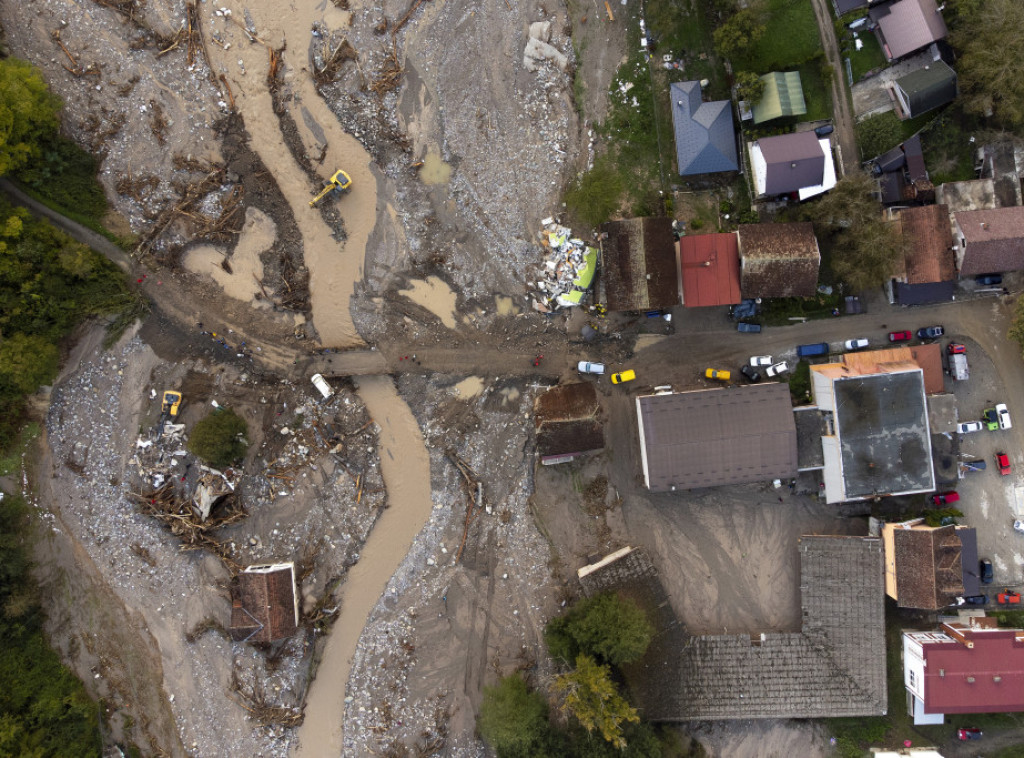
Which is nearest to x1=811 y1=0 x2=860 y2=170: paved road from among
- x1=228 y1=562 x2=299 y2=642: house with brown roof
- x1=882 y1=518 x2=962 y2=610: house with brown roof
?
x1=882 y1=518 x2=962 y2=610: house with brown roof

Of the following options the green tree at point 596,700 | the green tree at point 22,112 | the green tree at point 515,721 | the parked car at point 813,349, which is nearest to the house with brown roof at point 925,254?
the parked car at point 813,349

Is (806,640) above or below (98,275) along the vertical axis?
below

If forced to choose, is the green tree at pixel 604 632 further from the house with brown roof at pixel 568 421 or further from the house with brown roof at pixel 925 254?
the house with brown roof at pixel 925 254

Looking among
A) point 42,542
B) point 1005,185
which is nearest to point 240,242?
point 42,542

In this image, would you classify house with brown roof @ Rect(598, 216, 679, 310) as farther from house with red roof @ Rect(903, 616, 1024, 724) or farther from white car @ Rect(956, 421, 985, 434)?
house with red roof @ Rect(903, 616, 1024, 724)

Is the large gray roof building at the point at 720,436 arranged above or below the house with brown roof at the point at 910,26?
below

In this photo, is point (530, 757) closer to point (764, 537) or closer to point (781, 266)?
point (764, 537)
